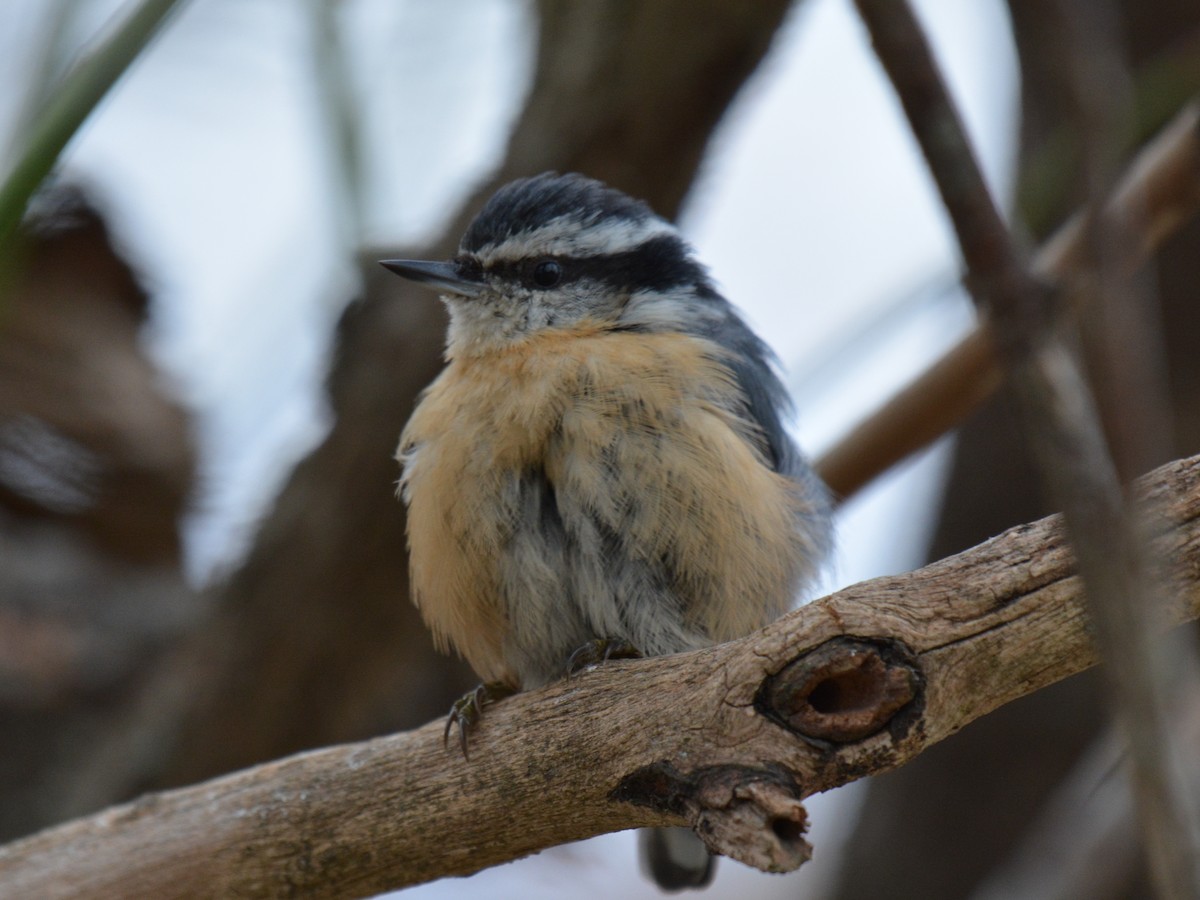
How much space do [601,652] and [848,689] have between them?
803 millimetres

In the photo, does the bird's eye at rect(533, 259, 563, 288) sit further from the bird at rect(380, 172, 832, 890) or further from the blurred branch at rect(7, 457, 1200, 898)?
the blurred branch at rect(7, 457, 1200, 898)

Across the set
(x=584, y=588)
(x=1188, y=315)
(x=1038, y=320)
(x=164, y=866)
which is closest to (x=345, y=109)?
(x=584, y=588)

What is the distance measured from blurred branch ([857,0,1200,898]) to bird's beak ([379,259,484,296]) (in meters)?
1.91

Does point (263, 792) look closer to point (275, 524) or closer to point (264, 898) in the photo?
point (264, 898)

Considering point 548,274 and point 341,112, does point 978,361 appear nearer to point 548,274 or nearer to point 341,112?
point 548,274

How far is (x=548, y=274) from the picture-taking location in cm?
330

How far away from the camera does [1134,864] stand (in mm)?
4184

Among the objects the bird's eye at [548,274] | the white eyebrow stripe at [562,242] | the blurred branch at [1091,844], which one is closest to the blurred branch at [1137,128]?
the white eyebrow stripe at [562,242]

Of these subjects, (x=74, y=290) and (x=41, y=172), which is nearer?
(x=41, y=172)

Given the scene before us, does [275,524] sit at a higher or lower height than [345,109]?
lower

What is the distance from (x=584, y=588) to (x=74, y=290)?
8.32ft

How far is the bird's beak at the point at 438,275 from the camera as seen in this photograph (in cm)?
319

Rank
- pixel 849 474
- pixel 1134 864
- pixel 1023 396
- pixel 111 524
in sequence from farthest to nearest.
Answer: pixel 111 524, pixel 1134 864, pixel 849 474, pixel 1023 396

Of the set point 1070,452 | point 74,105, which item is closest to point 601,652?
point 74,105
